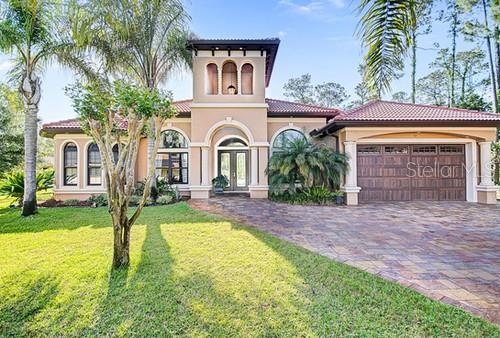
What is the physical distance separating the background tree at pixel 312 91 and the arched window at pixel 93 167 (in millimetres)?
26641

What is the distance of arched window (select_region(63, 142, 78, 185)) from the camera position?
14.3 meters

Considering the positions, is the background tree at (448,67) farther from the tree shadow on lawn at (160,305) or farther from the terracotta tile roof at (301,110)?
the tree shadow on lawn at (160,305)

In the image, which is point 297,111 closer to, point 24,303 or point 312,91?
point 24,303

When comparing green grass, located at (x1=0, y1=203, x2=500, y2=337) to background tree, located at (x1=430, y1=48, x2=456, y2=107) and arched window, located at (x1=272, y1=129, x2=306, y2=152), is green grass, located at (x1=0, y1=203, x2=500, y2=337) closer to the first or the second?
arched window, located at (x1=272, y1=129, x2=306, y2=152)

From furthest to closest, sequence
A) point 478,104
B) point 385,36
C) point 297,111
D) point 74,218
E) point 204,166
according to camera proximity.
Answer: point 478,104 < point 297,111 < point 204,166 < point 74,218 < point 385,36

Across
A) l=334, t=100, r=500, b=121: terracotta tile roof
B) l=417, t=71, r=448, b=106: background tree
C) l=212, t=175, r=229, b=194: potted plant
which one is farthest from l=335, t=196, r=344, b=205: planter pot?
l=417, t=71, r=448, b=106: background tree

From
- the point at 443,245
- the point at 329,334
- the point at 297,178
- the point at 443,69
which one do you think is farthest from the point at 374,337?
the point at 443,69

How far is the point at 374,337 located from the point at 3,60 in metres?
14.2

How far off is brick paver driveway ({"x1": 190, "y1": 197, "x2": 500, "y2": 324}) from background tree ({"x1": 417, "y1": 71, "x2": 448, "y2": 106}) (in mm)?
20307

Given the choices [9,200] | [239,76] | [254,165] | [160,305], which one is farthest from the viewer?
[9,200]

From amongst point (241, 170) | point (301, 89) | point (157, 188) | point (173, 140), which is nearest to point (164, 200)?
point (157, 188)

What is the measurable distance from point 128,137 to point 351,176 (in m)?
9.95

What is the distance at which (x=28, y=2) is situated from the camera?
873 cm

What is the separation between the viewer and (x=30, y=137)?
9.67 metres
